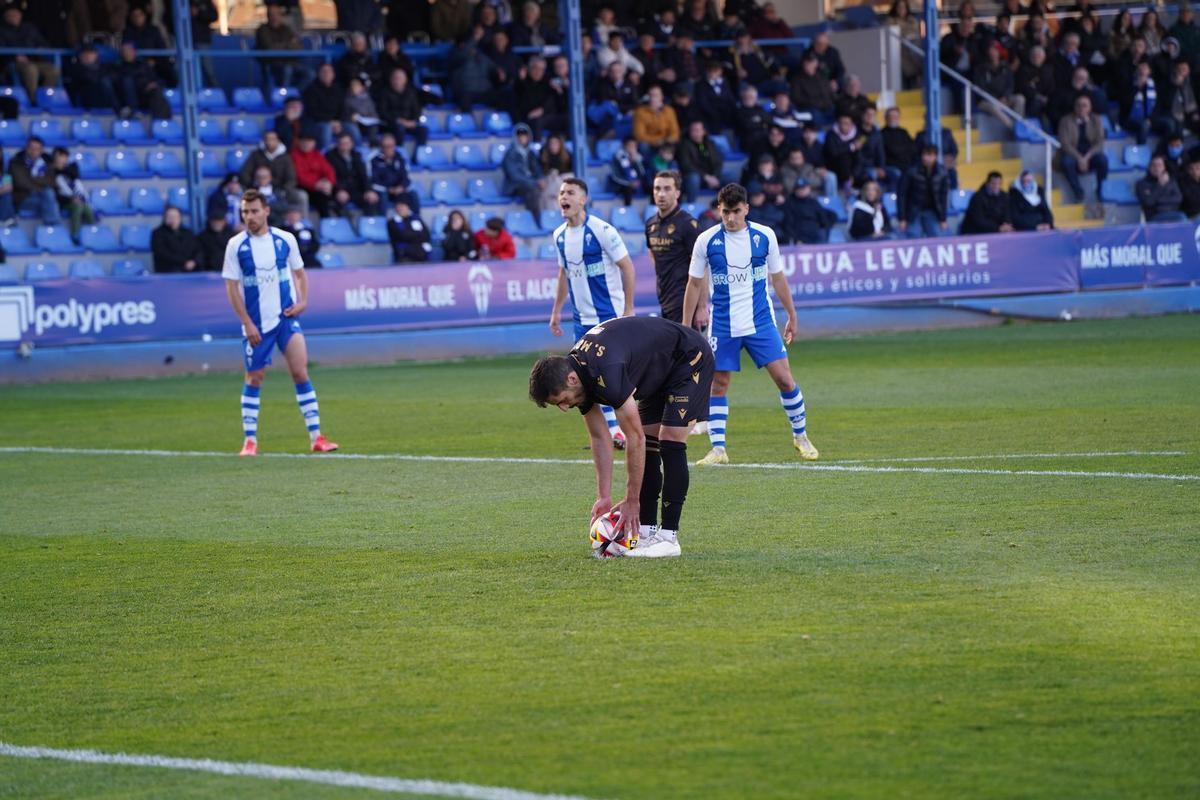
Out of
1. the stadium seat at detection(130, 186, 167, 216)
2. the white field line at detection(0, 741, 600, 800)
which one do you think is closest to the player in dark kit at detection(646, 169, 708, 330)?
the white field line at detection(0, 741, 600, 800)

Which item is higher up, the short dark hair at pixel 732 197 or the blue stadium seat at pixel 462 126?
the blue stadium seat at pixel 462 126

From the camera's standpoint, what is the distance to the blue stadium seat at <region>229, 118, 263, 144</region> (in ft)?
85.6

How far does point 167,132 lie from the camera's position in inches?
1013

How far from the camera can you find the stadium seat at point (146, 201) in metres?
24.4

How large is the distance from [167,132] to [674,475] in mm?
19407

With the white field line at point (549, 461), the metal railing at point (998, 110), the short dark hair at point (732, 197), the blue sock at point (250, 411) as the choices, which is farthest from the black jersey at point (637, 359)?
the metal railing at point (998, 110)

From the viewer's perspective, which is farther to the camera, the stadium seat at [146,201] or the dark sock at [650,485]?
the stadium seat at [146,201]

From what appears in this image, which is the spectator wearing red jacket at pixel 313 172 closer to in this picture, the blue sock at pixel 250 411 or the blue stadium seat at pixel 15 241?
the blue stadium seat at pixel 15 241

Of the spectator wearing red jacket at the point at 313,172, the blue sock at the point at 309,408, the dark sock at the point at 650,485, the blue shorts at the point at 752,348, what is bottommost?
the blue sock at the point at 309,408

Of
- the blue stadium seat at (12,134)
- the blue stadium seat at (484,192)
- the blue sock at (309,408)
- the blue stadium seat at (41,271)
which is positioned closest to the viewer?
the blue sock at (309,408)

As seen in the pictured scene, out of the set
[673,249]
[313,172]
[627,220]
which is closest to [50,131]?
[313,172]

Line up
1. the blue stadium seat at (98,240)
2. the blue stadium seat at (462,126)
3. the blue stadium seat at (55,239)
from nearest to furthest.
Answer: the blue stadium seat at (55,239) → the blue stadium seat at (98,240) → the blue stadium seat at (462,126)

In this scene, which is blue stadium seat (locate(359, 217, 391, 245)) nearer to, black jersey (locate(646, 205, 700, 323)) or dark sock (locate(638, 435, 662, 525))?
black jersey (locate(646, 205, 700, 323))

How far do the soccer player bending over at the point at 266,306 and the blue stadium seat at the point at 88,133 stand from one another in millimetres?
12283
